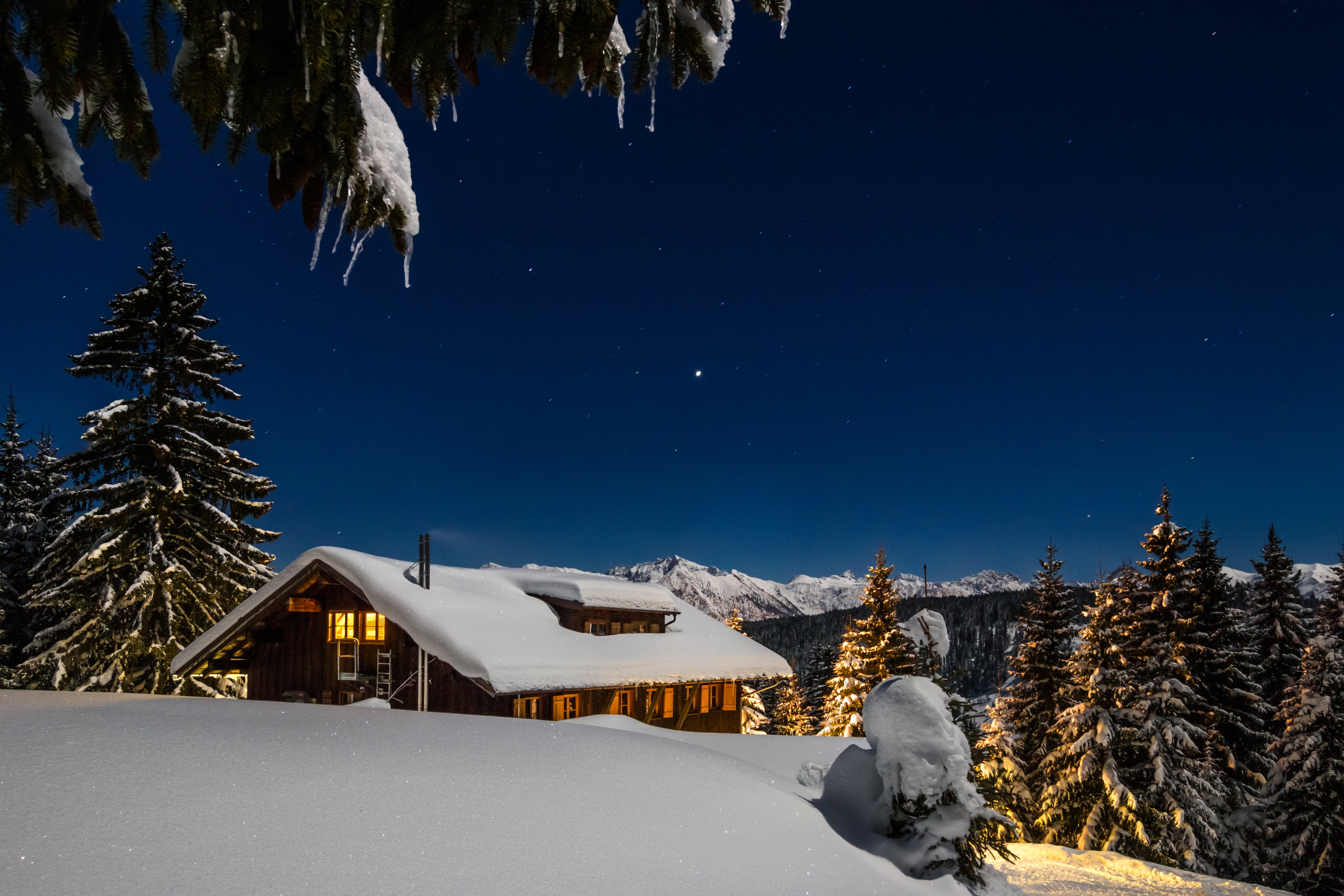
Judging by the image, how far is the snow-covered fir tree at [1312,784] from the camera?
18.8m

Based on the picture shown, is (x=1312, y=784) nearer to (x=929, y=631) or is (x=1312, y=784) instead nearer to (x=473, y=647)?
(x=929, y=631)

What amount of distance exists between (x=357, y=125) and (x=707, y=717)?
2274 centimetres

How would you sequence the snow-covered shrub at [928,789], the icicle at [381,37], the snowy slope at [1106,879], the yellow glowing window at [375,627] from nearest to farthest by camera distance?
the icicle at [381,37]
the snow-covered shrub at [928,789]
the snowy slope at [1106,879]
the yellow glowing window at [375,627]

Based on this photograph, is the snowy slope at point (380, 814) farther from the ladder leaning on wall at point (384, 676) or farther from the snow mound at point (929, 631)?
the ladder leaning on wall at point (384, 676)

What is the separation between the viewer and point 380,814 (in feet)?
15.0

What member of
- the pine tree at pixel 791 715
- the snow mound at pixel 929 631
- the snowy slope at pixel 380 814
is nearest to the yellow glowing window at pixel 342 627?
the snowy slope at pixel 380 814

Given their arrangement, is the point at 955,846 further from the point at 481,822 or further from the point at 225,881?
the point at 225,881

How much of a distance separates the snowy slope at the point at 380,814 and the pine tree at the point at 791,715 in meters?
32.5

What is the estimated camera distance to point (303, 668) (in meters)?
19.4

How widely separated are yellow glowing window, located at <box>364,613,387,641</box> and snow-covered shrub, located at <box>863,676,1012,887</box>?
48.1 feet

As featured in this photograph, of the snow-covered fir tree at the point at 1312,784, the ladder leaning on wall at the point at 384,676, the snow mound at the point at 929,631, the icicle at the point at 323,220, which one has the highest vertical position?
the icicle at the point at 323,220

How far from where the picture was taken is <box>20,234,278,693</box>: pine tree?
18109 millimetres

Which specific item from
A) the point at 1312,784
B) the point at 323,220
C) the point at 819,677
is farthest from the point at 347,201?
the point at 819,677

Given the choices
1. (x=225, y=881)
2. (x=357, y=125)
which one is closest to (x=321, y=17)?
(x=357, y=125)
